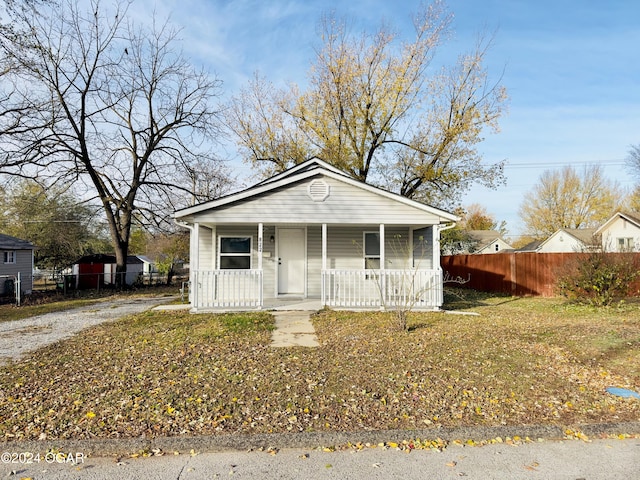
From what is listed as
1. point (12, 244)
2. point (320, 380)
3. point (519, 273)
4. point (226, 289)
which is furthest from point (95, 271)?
point (320, 380)

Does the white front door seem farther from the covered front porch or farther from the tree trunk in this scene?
the tree trunk

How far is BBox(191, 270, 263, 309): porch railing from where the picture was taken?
32.6ft

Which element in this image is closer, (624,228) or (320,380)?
(320,380)

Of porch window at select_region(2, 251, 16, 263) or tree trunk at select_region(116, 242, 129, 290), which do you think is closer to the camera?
porch window at select_region(2, 251, 16, 263)

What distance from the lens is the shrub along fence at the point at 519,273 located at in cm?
1449

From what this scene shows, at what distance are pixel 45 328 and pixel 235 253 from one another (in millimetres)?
4951

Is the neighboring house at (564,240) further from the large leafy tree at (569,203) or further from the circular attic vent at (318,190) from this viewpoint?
the circular attic vent at (318,190)

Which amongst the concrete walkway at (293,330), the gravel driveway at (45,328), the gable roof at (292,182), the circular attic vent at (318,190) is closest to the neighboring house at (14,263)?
the gravel driveway at (45,328)

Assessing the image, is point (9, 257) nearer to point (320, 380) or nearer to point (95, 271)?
point (95, 271)

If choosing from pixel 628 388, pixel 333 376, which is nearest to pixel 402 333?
pixel 333 376

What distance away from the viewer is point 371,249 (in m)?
12.2

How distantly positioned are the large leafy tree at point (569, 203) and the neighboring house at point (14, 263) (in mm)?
44146

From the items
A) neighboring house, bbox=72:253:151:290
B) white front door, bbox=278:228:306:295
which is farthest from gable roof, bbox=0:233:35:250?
white front door, bbox=278:228:306:295

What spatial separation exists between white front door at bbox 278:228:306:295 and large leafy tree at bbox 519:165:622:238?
125 ft
